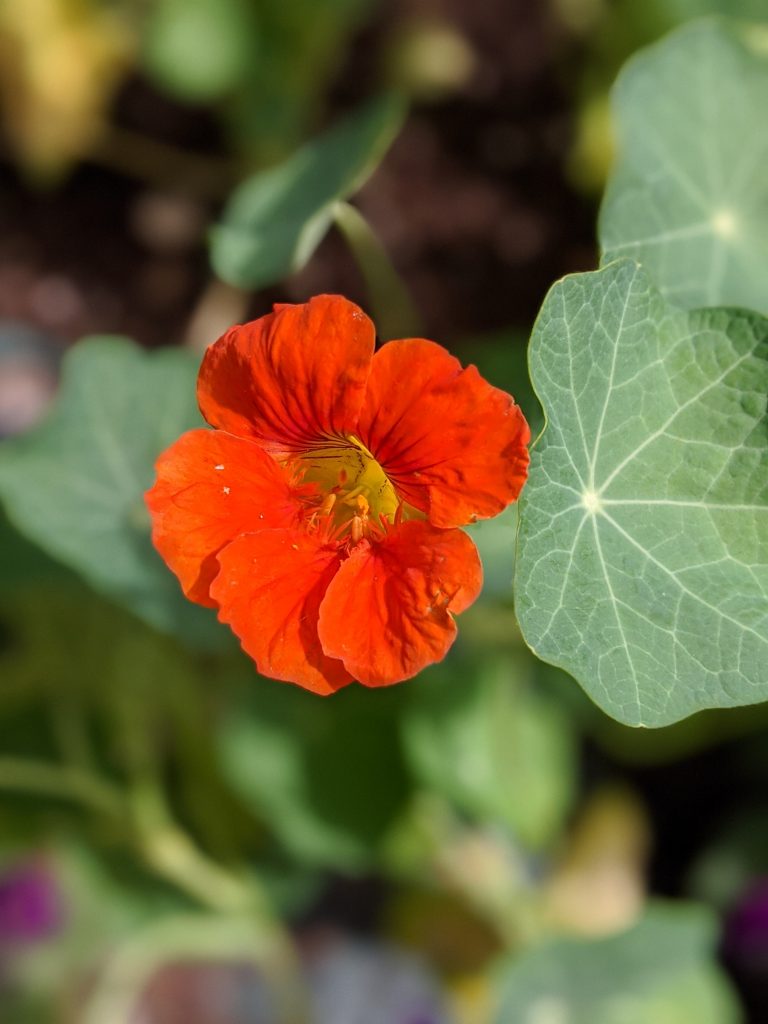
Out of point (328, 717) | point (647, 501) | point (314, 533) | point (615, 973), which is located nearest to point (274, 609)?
point (314, 533)

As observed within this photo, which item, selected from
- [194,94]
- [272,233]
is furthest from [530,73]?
[272,233]

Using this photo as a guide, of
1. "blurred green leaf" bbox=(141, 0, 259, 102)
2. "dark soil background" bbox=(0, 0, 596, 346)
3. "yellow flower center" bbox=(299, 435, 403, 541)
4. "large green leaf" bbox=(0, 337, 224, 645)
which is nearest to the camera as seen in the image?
"yellow flower center" bbox=(299, 435, 403, 541)

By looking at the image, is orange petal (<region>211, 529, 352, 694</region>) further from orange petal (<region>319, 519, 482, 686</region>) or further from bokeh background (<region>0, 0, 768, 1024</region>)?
bokeh background (<region>0, 0, 768, 1024</region>)

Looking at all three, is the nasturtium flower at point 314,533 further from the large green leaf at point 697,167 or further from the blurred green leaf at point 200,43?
the blurred green leaf at point 200,43

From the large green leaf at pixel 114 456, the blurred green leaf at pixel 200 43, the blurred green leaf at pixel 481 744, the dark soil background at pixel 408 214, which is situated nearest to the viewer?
the large green leaf at pixel 114 456

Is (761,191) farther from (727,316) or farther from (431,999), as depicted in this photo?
(431,999)

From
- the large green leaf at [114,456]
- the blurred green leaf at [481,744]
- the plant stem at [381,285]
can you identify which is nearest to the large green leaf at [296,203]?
the plant stem at [381,285]

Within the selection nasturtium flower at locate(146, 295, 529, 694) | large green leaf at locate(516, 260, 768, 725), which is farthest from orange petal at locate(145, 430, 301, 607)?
large green leaf at locate(516, 260, 768, 725)
